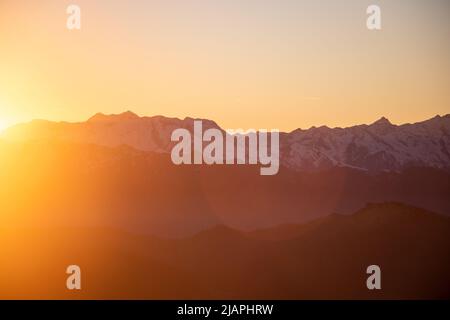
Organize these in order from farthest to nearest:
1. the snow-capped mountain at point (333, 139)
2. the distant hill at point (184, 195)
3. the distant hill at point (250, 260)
A: the snow-capped mountain at point (333, 139) → the distant hill at point (184, 195) → the distant hill at point (250, 260)

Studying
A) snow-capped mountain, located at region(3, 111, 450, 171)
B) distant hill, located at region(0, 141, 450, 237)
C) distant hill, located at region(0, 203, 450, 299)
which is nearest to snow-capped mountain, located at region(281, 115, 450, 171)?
snow-capped mountain, located at region(3, 111, 450, 171)

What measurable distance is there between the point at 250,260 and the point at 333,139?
20.0ft

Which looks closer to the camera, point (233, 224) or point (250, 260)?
point (250, 260)

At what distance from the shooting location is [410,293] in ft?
37.3

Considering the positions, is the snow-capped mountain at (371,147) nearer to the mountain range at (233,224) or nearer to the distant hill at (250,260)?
the mountain range at (233,224)

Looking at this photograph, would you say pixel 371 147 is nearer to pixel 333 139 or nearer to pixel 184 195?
pixel 333 139

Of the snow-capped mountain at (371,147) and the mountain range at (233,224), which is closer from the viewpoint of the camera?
the mountain range at (233,224)

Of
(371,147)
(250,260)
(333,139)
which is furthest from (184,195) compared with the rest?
(371,147)

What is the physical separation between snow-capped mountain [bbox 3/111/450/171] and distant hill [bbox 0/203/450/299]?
2158 mm

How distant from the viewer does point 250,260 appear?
1341 centimetres

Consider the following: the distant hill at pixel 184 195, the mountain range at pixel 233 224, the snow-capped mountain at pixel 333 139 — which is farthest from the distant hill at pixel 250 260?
the snow-capped mountain at pixel 333 139

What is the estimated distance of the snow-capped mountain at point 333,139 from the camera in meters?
15.4

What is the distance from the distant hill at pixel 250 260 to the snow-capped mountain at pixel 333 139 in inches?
84.9
